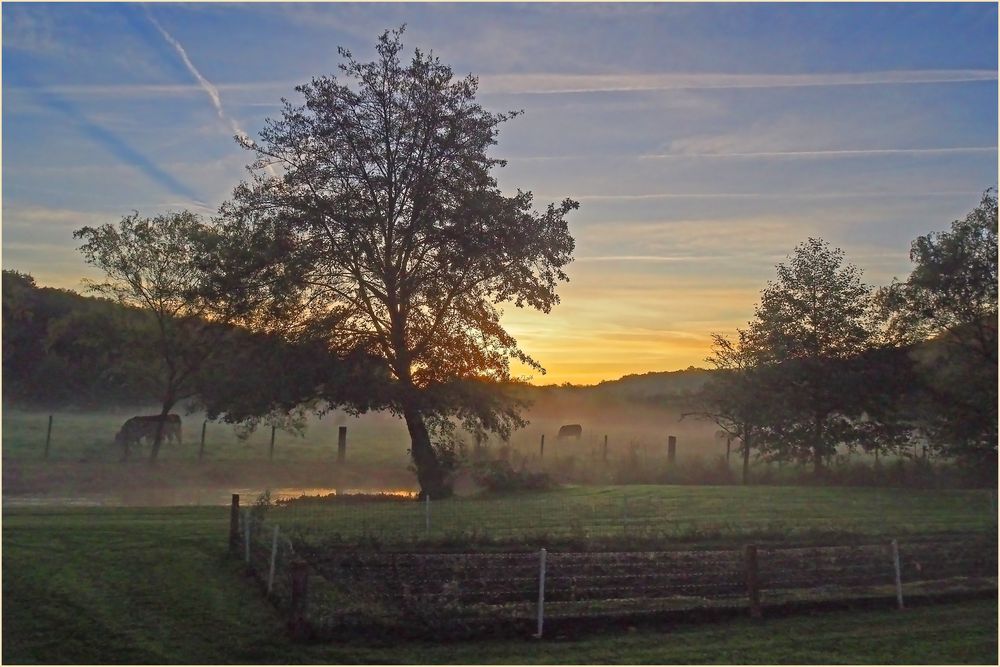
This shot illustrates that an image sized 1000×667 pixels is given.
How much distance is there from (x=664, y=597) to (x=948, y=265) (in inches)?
1024

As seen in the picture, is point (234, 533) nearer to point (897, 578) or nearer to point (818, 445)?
point (897, 578)

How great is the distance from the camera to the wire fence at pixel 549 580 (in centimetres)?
1243

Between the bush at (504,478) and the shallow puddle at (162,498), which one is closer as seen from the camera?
the shallow puddle at (162,498)

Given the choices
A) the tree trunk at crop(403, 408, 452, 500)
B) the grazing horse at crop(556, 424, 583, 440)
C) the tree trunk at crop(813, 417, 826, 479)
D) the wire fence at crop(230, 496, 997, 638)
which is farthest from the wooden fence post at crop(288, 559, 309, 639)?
the grazing horse at crop(556, 424, 583, 440)

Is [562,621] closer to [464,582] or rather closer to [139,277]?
[464,582]

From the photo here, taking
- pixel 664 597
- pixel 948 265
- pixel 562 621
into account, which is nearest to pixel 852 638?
pixel 664 597

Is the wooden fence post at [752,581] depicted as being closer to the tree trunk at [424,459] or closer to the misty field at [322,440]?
the tree trunk at [424,459]

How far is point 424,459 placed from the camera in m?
31.7

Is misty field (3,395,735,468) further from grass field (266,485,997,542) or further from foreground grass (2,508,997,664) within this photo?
foreground grass (2,508,997,664)

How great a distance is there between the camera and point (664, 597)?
13984mm

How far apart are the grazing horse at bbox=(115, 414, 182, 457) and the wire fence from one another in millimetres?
25053

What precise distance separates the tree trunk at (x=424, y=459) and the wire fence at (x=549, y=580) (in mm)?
13237

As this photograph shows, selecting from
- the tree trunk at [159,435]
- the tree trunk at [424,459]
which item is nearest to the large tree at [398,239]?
the tree trunk at [424,459]

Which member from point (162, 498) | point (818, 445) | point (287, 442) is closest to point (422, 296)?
point (162, 498)
